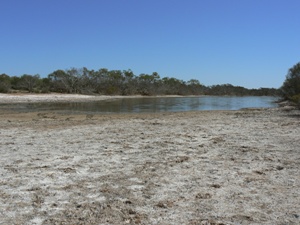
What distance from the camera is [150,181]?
20.2 feet

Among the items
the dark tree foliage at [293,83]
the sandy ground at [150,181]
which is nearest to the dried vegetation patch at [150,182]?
the sandy ground at [150,181]

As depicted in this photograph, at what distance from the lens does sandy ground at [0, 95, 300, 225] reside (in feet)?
14.8

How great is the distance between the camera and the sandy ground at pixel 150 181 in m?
4.50

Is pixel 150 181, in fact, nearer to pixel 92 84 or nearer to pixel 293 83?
pixel 293 83

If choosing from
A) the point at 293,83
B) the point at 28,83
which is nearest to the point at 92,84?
the point at 28,83

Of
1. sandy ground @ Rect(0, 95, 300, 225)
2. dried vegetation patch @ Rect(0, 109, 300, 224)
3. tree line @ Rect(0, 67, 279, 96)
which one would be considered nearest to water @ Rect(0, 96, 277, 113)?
sandy ground @ Rect(0, 95, 300, 225)

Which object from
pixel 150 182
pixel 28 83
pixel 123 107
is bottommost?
pixel 123 107

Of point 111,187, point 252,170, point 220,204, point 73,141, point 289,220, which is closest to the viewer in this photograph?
point 289,220

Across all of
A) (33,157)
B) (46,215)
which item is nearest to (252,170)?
(46,215)

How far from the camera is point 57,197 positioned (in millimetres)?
5199

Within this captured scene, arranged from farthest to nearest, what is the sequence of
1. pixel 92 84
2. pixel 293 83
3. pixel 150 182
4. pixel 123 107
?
pixel 92 84, pixel 293 83, pixel 123 107, pixel 150 182

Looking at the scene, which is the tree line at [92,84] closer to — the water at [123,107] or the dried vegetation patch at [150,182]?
the water at [123,107]

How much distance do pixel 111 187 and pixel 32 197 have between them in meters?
1.36

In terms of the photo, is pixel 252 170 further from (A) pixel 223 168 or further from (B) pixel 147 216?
(B) pixel 147 216
